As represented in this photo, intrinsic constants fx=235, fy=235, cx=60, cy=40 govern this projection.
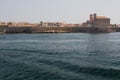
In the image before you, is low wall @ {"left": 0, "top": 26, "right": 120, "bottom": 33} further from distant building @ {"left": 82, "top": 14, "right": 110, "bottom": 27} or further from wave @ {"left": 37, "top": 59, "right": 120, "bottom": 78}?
wave @ {"left": 37, "top": 59, "right": 120, "bottom": 78}

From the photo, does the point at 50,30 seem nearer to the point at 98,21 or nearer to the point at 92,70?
the point at 98,21

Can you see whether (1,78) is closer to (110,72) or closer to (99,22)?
(110,72)

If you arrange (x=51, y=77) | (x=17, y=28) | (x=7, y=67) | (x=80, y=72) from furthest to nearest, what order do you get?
(x=17, y=28), (x=7, y=67), (x=80, y=72), (x=51, y=77)

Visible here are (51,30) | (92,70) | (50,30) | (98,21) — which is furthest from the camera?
(98,21)

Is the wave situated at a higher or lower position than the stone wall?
higher

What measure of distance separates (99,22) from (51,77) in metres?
154

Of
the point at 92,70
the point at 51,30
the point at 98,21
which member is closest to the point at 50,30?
the point at 51,30

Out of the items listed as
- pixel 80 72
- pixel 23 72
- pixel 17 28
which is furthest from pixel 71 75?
pixel 17 28

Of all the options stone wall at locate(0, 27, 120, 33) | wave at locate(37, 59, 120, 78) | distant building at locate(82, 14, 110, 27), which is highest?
distant building at locate(82, 14, 110, 27)

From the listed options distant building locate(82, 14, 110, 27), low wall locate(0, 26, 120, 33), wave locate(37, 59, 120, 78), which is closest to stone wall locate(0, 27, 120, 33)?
low wall locate(0, 26, 120, 33)

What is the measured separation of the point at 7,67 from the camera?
23750 millimetres

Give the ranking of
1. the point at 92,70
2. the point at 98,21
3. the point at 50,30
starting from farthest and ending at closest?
the point at 98,21 < the point at 50,30 < the point at 92,70

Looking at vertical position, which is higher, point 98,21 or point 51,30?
point 98,21

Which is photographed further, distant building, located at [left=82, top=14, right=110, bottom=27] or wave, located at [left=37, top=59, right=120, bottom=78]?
distant building, located at [left=82, top=14, right=110, bottom=27]
